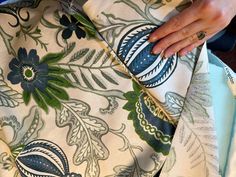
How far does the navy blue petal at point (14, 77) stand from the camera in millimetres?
601

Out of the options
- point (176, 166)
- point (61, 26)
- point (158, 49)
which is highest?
point (61, 26)

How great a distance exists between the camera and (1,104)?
59 cm

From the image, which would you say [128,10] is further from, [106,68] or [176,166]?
[176,166]

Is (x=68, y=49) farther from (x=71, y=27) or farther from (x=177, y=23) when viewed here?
(x=177, y=23)

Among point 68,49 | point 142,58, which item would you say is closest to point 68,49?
point 68,49

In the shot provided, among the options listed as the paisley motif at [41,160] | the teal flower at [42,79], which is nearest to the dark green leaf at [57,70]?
the teal flower at [42,79]

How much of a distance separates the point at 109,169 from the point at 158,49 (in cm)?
19

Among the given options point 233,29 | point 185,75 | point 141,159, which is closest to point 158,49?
point 185,75

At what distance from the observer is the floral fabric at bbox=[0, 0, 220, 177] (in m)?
0.60

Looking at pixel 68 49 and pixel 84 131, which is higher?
pixel 68 49

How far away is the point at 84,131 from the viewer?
1.99 feet

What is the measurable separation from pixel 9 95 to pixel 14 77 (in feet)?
0.09

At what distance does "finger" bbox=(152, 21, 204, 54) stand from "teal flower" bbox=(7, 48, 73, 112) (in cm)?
14

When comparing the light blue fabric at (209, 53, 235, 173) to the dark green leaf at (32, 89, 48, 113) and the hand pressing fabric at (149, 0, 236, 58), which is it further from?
the dark green leaf at (32, 89, 48, 113)
